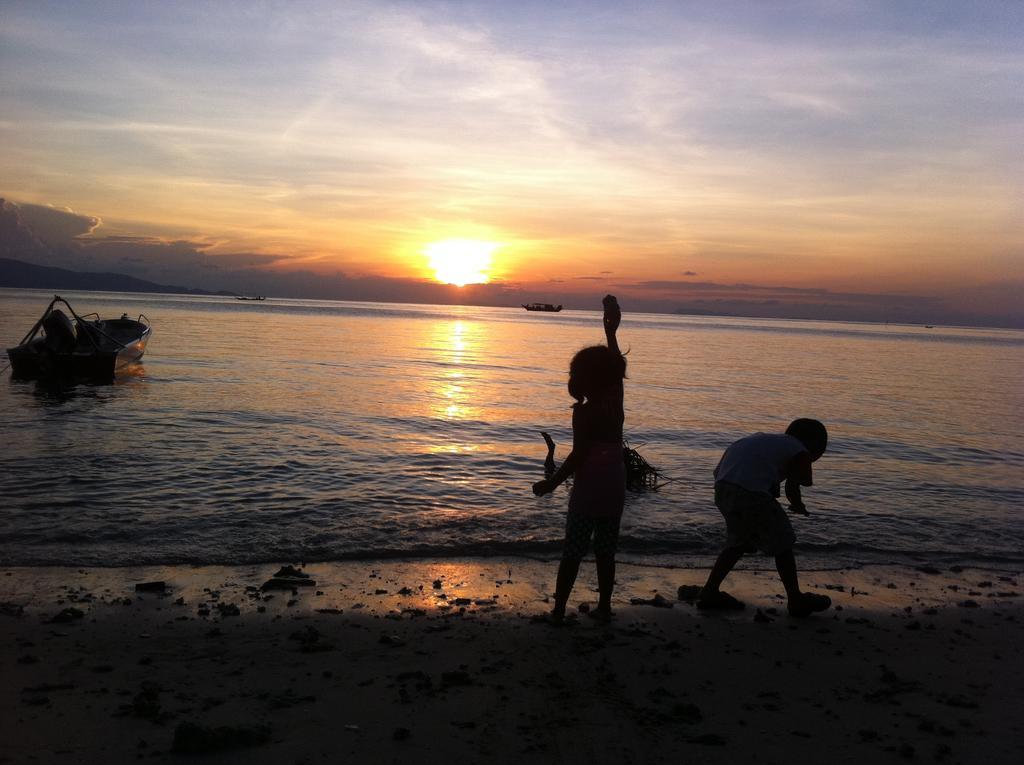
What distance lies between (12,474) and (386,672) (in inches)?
407

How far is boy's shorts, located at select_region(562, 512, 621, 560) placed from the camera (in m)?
6.10

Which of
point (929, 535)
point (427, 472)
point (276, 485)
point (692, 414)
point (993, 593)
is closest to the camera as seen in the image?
point (993, 593)

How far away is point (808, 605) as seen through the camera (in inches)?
257

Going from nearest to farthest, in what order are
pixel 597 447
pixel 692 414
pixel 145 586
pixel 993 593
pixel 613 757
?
pixel 613 757 → pixel 597 447 → pixel 145 586 → pixel 993 593 → pixel 692 414

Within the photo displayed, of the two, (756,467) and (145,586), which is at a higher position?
(756,467)

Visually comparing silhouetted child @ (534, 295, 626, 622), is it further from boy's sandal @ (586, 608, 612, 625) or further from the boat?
the boat

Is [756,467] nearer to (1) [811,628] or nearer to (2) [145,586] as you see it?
(1) [811,628]

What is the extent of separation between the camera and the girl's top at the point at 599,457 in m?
5.88

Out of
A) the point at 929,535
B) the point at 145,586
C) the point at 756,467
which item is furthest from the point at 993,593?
the point at 145,586

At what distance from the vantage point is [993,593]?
7.82 m

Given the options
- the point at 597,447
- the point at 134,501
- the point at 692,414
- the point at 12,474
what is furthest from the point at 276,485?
the point at 692,414

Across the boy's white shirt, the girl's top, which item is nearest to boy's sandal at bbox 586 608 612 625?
the girl's top

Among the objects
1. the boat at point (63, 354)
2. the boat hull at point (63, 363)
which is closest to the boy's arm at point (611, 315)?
the boat at point (63, 354)

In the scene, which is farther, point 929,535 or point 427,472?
point 427,472
